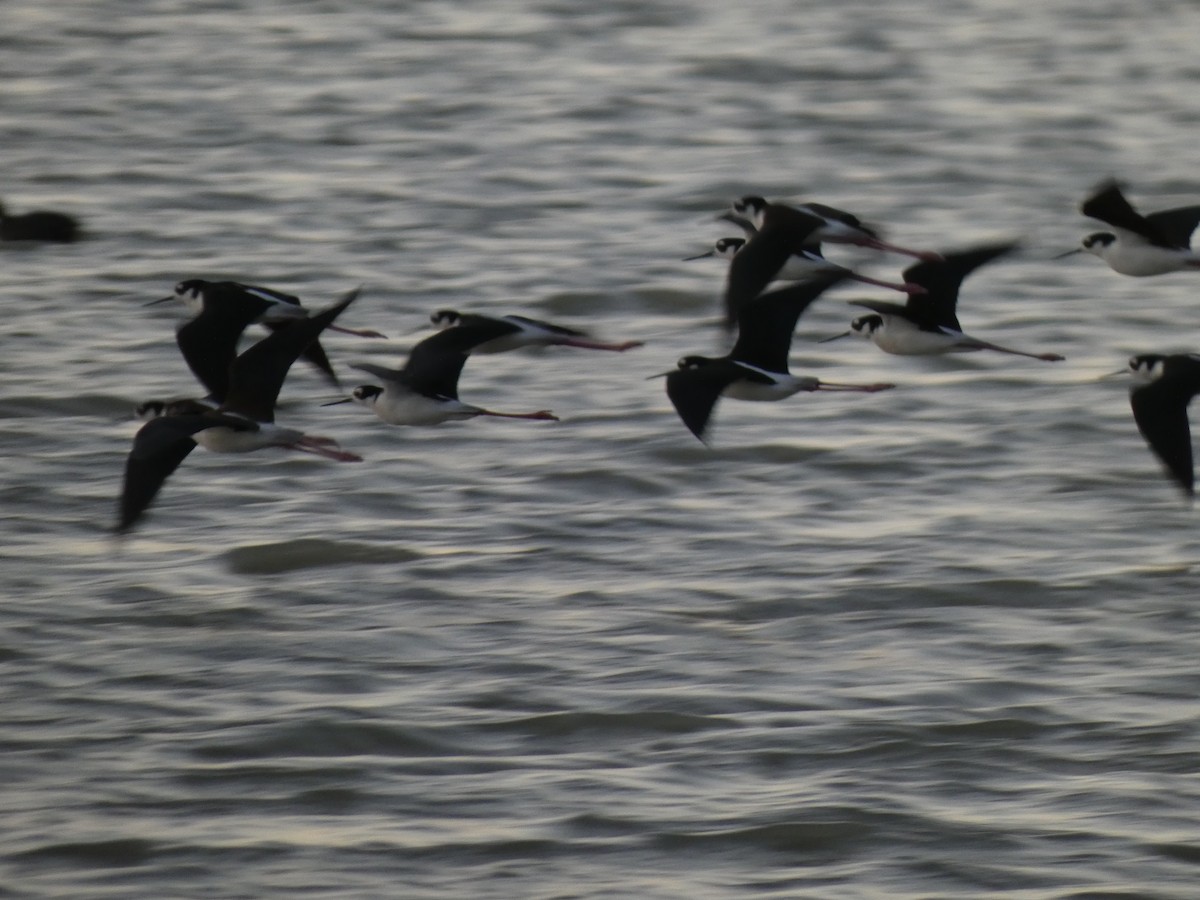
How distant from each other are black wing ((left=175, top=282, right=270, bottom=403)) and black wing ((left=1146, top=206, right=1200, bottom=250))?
3.30 meters

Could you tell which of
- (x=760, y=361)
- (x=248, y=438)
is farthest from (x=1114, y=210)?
(x=248, y=438)

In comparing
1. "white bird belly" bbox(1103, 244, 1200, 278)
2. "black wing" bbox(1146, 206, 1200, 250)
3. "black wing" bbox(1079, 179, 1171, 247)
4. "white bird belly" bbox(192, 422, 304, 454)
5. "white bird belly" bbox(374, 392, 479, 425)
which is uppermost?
"black wing" bbox(1079, 179, 1171, 247)

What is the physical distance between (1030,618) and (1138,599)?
470 millimetres

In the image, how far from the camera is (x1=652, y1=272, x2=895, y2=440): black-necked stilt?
895 centimetres

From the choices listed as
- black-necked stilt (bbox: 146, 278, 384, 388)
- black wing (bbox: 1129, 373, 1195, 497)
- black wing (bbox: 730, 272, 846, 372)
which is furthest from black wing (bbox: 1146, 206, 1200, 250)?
black-necked stilt (bbox: 146, 278, 384, 388)

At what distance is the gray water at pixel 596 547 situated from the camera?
26.5ft

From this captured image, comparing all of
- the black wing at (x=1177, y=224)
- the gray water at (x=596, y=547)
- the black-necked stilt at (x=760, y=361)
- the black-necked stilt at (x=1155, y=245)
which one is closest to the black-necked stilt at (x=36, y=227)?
the gray water at (x=596, y=547)

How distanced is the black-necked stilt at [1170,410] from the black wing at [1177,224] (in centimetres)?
83

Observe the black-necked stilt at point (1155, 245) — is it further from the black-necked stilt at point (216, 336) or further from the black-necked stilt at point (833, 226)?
the black-necked stilt at point (216, 336)

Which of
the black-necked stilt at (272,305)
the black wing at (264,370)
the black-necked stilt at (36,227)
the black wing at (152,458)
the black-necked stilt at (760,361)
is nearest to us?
the black wing at (152,458)

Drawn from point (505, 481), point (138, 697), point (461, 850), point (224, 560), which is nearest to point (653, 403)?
point (505, 481)

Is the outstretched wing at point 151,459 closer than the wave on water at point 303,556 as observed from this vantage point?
Yes

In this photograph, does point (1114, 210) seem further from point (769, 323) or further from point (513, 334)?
point (513, 334)

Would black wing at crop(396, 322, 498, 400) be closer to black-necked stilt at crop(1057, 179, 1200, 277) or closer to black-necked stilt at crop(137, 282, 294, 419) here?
black-necked stilt at crop(137, 282, 294, 419)
